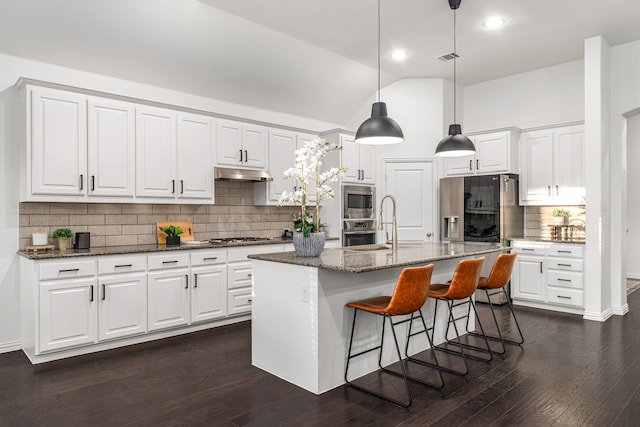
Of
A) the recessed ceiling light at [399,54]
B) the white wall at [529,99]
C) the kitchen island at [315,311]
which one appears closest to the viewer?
the kitchen island at [315,311]

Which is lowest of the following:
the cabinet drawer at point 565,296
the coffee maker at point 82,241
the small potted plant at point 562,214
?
the cabinet drawer at point 565,296

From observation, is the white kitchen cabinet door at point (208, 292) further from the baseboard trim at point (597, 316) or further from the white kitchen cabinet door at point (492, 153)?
the baseboard trim at point (597, 316)

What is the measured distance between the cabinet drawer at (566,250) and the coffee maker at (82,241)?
552 centimetres

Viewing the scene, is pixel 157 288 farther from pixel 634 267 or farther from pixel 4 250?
→ pixel 634 267

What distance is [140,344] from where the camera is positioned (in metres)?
4.26

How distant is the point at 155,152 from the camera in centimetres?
466

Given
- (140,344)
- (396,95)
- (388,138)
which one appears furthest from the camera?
(396,95)

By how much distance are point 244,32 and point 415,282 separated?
3368mm

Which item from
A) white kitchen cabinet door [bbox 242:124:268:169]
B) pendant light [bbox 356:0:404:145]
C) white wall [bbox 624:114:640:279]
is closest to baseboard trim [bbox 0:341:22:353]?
white kitchen cabinet door [bbox 242:124:268:169]

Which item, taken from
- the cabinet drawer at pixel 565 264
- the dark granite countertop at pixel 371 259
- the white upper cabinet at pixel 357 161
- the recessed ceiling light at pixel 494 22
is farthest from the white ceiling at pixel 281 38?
the cabinet drawer at pixel 565 264

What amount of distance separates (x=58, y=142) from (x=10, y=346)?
1970 mm

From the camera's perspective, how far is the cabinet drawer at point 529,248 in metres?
5.68

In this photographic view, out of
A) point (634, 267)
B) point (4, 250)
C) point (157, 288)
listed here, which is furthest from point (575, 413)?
point (634, 267)

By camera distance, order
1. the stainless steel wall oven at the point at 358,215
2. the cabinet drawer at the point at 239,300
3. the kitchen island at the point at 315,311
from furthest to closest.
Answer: the stainless steel wall oven at the point at 358,215 → the cabinet drawer at the point at 239,300 → the kitchen island at the point at 315,311
